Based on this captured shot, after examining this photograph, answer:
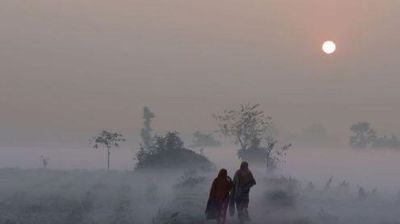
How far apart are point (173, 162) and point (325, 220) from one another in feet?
148

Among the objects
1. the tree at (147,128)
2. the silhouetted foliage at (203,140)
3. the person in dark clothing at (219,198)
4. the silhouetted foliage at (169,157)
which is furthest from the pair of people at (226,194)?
the silhouetted foliage at (203,140)

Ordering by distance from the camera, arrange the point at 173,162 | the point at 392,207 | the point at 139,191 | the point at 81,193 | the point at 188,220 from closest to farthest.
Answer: the point at 188,220 → the point at 392,207 → the point at 81,193 → the point at 139,191 → the point at 173,162

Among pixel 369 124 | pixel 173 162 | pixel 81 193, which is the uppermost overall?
pixel 369 124

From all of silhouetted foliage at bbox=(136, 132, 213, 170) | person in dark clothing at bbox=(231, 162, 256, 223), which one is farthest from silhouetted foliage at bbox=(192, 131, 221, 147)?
person in dark clothing at bbox=(231, 162, 256, 223)

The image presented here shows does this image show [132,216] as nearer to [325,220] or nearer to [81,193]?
[325,220]

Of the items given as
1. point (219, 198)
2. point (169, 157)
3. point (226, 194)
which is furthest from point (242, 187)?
point (169, 157)

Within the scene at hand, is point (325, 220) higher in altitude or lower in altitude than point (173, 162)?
lower

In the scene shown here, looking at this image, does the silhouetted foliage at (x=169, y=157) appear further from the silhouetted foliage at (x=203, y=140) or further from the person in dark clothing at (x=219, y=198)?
the silhouetted foliage at (x=203, y=140)

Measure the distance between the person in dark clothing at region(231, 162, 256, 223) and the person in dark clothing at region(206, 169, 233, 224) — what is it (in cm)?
96

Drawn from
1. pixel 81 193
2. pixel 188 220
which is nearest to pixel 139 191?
pixel 81 193

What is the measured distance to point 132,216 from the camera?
32.4 m

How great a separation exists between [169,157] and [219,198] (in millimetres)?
48664

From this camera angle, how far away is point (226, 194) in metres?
27.1

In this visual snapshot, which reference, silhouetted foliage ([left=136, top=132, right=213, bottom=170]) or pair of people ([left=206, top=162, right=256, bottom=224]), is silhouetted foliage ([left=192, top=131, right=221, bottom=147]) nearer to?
silhouetted foliage ([left=136, top=132, right=213, bottom=170])
